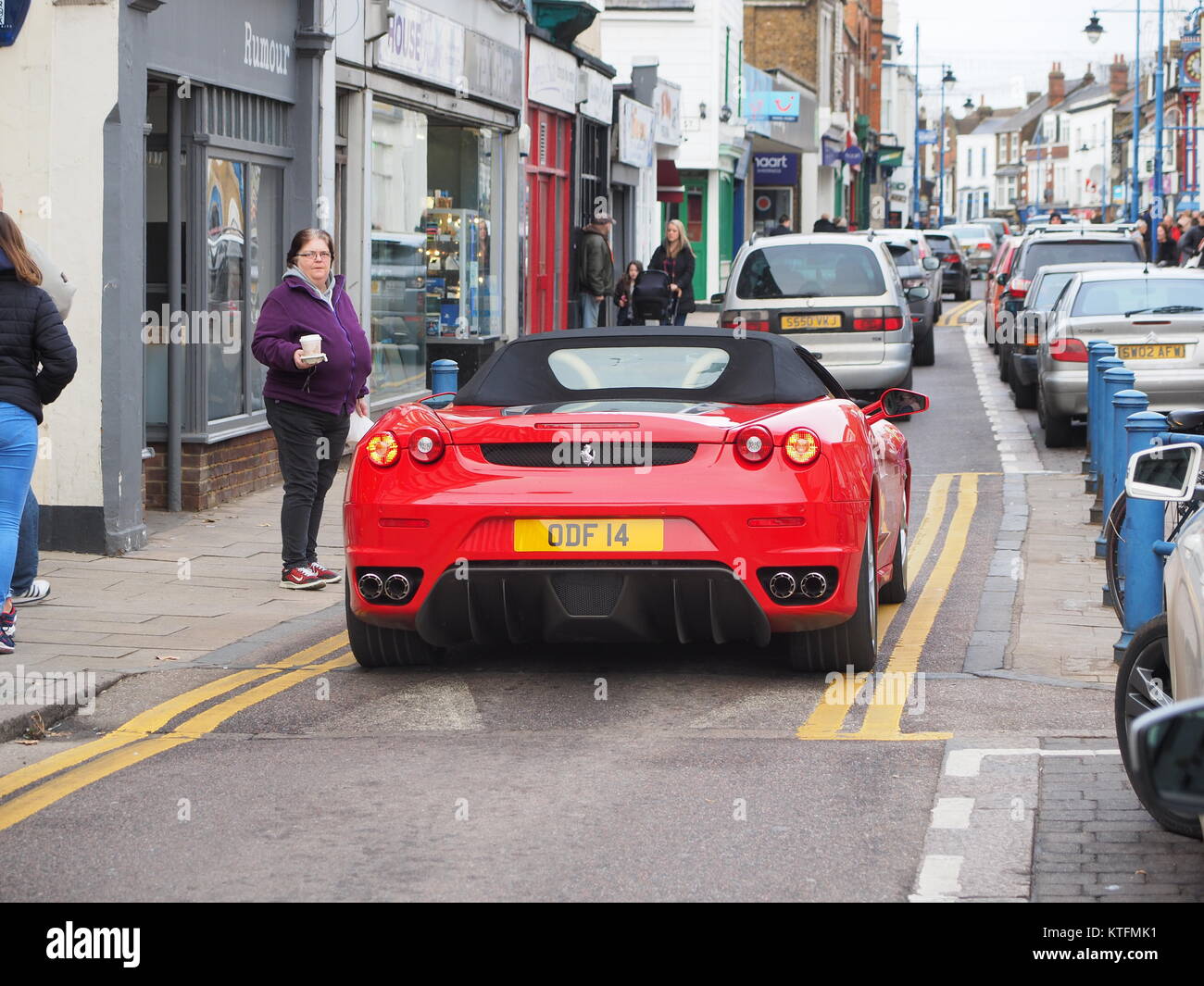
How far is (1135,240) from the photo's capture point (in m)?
24.1

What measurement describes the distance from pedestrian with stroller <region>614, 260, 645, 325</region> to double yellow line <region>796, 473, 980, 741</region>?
1343 centimetres

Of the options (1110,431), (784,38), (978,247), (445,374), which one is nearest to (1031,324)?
(445,374)

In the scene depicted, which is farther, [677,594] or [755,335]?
[755,335]

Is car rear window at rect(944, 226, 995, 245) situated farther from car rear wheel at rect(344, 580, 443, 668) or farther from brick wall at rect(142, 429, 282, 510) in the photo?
car rear wheel at rect(344, 580, 443, 668)

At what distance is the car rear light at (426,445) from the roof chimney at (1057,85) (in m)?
162

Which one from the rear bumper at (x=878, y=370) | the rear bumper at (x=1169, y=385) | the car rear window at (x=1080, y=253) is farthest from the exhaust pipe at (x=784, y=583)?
the car rear window at (x=1080, y=253)

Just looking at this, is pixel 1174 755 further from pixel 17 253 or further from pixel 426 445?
pixel 17 253

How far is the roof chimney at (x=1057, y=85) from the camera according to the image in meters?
163

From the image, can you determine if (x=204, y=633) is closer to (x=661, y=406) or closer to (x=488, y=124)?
(x=661, y=406)

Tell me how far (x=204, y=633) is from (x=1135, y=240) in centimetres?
1817

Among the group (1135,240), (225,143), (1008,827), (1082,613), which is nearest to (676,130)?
(1135,240)

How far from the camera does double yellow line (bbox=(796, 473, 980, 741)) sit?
21.1 feet

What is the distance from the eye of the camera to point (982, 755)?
19.8ft

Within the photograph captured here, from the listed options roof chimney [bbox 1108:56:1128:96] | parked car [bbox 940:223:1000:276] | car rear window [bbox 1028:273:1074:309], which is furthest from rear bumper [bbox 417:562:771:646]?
roof chimney [bbox 1108:56:1128:96]
